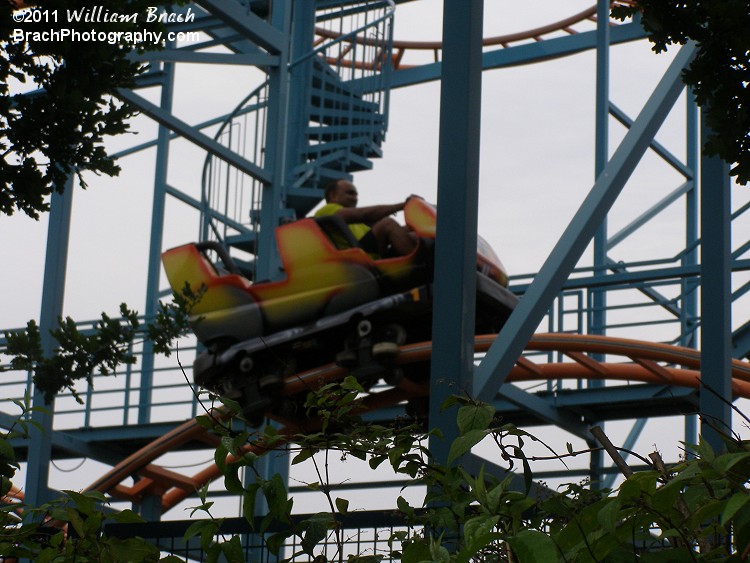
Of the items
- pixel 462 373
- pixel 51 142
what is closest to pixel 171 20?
pixel 51 142

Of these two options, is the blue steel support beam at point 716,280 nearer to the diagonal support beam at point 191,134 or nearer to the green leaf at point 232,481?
the green leaf at point 232,481

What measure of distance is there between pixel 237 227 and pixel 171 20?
2.79 m

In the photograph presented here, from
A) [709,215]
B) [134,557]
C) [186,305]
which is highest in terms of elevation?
[186,305]

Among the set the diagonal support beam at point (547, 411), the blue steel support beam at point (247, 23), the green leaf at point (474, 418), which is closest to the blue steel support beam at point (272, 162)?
the blue steel support beam at point (247, 23)

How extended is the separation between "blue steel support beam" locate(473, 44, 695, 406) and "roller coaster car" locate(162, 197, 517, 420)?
8.56 ft

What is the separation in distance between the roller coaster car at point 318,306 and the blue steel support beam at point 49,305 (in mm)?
803

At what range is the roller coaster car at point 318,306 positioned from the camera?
9211 millimetres

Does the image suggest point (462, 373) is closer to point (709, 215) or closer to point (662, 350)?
point (709, 215)

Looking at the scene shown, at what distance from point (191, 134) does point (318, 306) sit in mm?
1836

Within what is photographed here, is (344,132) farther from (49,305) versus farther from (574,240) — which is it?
(574,240)

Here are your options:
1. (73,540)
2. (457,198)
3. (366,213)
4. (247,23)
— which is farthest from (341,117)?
(73,540)

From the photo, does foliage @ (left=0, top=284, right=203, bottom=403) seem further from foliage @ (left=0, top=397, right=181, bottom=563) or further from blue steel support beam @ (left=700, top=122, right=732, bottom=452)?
foliage @ (left=0, top=397, right=181, bottom=563)

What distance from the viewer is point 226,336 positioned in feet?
31.8

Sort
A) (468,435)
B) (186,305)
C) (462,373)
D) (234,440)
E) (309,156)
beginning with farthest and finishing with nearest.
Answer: (309,156), (186,305), (462,373), (234,440), (468,435)
